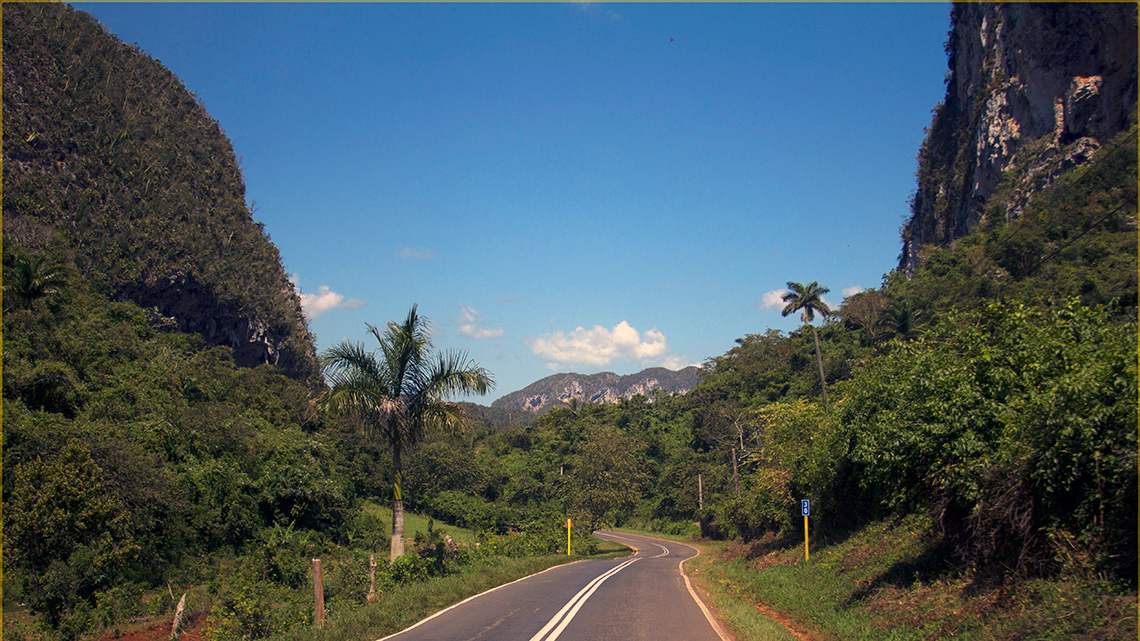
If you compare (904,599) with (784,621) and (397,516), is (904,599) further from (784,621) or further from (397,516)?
(397,516)

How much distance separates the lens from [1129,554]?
7.06 meters

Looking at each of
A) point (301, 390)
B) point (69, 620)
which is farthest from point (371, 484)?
point (69, 620)

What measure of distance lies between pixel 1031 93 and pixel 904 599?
71.8m

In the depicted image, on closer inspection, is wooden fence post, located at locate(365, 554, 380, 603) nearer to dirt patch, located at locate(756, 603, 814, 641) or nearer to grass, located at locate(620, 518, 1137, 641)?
grass, located at locate(620, 518, 1137, 641)

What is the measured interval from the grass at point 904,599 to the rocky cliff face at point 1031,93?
2306 inches

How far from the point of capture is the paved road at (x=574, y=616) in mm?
9664

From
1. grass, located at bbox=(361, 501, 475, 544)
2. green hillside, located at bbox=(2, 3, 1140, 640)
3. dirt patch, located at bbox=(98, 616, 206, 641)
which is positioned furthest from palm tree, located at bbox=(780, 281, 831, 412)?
dirt patch, located at bbox=(98, 616, 206, 641)

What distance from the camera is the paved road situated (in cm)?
966

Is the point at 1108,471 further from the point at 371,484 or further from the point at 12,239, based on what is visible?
the point at 12,239

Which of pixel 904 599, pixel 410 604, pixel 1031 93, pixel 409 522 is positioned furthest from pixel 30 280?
pixel 1031 93

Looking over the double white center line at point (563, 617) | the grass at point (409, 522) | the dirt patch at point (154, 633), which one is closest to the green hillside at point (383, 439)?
the dirt patch at point (154, 633)

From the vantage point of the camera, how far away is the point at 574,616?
1142 centimetres

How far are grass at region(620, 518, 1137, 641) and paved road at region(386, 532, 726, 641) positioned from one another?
2.65 feet

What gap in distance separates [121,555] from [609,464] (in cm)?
4658
